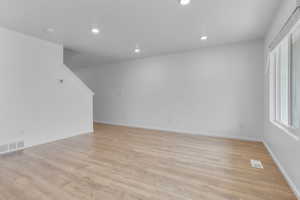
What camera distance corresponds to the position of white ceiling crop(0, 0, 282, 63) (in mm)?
2266

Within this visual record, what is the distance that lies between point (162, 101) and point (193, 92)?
116 centimetres

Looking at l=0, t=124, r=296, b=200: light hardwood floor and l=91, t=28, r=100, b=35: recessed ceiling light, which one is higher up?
l=91, t=28, r=100, b=35: recessed ceiling light

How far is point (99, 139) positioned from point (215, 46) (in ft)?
14.2

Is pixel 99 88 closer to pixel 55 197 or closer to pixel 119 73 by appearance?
pixel 119 73

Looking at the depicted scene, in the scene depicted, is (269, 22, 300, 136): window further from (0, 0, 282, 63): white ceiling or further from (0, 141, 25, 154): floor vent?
(0, 141, 25, 154): floor vent

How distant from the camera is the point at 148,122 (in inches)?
217

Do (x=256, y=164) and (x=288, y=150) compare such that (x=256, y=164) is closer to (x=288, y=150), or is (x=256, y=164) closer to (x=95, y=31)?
(x=288, y=150)

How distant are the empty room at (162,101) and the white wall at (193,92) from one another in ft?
0.11

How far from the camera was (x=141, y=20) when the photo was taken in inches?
108

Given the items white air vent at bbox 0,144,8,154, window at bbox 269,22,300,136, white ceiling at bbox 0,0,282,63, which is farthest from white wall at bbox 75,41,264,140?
white air vent at bbox 0,144,8,154

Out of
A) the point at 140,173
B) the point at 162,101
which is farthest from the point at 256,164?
the point at 162,101

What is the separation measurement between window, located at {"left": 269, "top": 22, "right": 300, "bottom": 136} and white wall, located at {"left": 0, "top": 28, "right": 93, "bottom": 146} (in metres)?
4.92

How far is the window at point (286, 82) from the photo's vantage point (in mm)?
1899

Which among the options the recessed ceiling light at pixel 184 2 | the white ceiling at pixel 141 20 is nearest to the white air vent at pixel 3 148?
the white ceiling at pixel 141 20
